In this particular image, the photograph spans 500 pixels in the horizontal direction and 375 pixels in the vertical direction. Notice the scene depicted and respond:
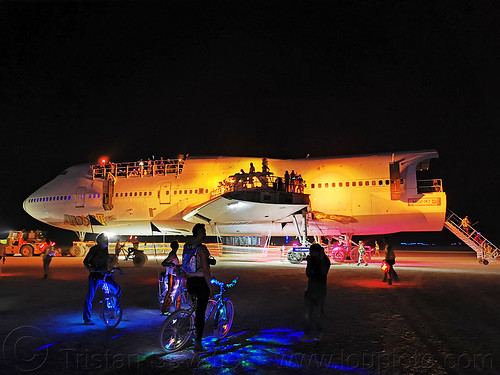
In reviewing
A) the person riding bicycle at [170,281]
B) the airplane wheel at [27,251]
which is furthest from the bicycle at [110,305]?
the airplane wheel at [27,251]

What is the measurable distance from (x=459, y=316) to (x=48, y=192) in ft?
98.9

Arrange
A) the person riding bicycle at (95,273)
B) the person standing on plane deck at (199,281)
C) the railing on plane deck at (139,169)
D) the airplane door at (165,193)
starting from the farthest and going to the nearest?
1. the railing on plane deck at (139,169)
2. the airplane door at (165,193)
3. the person riding bicycle at (95,273)
4. the person standing on plane deck at (199,281)

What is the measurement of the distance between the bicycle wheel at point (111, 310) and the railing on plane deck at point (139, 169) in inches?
771

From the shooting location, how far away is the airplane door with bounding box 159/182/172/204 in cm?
2586

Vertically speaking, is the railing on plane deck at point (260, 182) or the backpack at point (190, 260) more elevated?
the railing on plane deck at point (260, 182)

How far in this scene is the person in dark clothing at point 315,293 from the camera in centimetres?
639

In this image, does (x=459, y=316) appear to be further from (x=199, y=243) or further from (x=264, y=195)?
(x=264, y=195)

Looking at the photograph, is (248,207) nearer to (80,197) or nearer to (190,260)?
(190,260)

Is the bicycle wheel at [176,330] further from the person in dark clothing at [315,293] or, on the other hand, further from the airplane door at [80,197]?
the airplane door at [80,197]

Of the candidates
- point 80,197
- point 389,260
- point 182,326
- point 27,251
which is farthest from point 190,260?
point 27,251

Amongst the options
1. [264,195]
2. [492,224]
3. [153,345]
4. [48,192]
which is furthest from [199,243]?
[492,224]

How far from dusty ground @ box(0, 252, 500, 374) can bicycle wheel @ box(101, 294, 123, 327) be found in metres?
0.19

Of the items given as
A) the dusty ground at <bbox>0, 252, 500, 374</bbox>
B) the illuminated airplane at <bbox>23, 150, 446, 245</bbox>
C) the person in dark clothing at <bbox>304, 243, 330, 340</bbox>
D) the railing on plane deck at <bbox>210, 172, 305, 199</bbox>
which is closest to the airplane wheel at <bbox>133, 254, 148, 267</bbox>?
the illuminated airplane at <bbox>23, 150, 446, 245</bbox>

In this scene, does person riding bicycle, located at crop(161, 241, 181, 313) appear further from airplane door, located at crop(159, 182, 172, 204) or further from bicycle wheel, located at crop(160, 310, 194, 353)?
airplane door, located at crop(159, 182, 172, 204)
